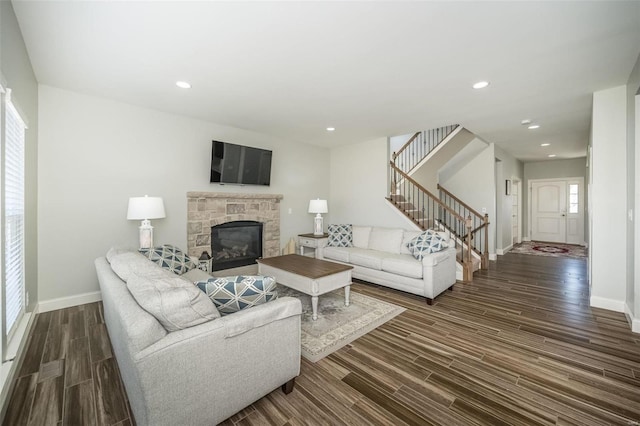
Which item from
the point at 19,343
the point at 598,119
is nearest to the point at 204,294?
the point at 19,343

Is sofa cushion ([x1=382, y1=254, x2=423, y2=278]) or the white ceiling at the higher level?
the white ceiling

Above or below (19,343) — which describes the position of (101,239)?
above

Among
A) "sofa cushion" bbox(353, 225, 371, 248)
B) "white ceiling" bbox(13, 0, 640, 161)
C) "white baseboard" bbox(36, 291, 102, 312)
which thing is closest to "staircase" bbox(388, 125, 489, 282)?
"sofa cushion" bbox(353, 225, 371, 248)

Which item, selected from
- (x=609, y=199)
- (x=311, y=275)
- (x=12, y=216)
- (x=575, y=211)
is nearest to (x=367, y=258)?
(x=311, y=275)

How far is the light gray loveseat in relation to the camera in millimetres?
1297

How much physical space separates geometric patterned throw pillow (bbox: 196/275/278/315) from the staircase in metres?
4.01

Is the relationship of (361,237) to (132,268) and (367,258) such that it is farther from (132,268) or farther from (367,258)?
(132,268)

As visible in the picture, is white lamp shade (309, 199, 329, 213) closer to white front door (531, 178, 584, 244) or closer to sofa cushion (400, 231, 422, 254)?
sofa cushion (400, 231, 422, 254)

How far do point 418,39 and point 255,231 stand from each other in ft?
13.3

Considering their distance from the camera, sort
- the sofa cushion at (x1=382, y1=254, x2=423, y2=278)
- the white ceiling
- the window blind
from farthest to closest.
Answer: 1. the sofa cushion at (x1=382, y1=254, x2=423, y2=278)
2. the window blind
3. the white ceiling

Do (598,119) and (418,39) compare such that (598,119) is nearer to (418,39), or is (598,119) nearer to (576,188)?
(418,39)

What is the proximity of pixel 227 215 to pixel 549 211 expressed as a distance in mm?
10009

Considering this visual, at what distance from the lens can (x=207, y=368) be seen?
1.46m

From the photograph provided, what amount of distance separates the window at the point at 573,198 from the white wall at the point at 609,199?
679 cm
